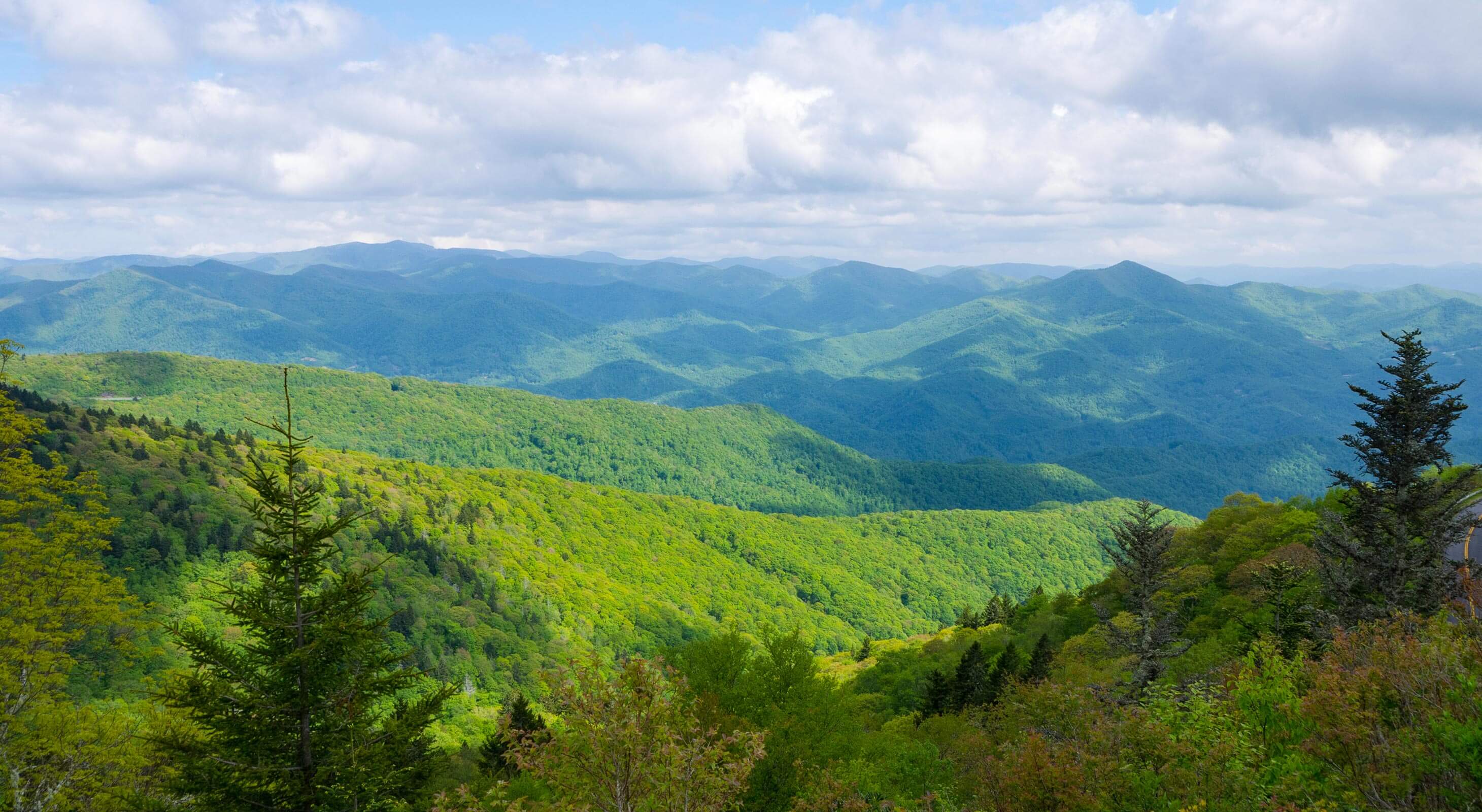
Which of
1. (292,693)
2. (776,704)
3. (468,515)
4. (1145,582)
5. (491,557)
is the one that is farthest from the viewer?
(468,515)

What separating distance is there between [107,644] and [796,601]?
158 m

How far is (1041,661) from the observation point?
2052 inches

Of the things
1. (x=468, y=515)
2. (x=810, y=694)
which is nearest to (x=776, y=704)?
(x=810, y=694)

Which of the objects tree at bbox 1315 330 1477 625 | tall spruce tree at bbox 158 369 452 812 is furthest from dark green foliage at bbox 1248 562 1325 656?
tall spruce tree at bbox 158 369 452 812

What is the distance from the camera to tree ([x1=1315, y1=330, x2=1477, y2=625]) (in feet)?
89.1

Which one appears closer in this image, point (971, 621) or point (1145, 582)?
point (1145, 582)

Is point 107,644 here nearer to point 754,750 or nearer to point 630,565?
point 754,750

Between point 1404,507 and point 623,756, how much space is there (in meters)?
30.5

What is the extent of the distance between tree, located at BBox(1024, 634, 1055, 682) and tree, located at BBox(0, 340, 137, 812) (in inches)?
1721

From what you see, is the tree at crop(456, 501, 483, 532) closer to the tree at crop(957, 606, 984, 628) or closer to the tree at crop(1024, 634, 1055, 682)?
the tree at crop(957, 606, 984, 628)

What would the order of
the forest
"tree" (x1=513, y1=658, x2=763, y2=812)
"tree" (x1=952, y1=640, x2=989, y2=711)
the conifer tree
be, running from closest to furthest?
"tree" (x1=513, y1=658, x2=763, y2=812) → the forest → "tree" (x1=952, y1=640, x2=989, y2=711) → the conifer tree

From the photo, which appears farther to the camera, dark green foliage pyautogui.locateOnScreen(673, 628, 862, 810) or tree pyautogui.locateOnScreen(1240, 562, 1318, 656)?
tree pyautogui.locateOnScreen(1240, 562, 1318, 656)

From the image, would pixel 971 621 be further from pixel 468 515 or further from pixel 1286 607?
pixel 468 515

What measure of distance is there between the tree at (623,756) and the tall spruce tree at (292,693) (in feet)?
14.0
